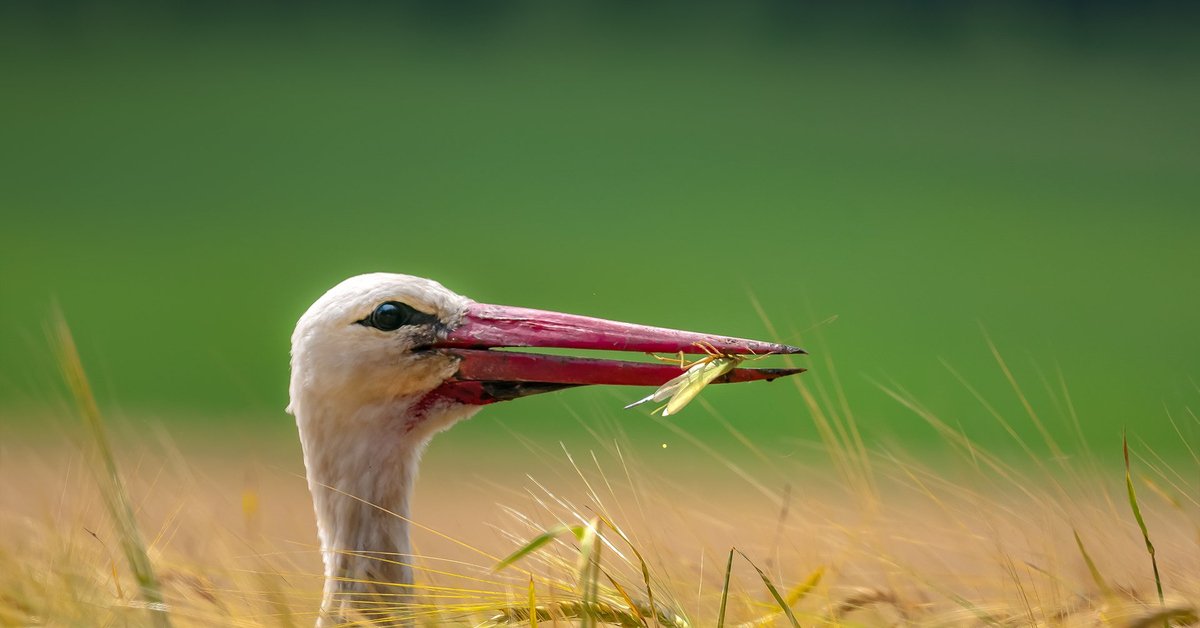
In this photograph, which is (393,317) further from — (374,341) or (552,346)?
(552,346)

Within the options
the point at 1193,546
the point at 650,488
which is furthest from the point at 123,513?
the point at 1193,546

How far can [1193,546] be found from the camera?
76 cm

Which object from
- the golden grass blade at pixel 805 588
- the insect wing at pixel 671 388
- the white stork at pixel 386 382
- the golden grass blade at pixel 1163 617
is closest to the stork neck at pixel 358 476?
the white stork at pixel 386 382

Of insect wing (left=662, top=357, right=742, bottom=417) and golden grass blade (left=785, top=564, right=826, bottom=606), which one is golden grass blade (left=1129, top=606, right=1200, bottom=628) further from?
insect wing (left=662, top=357, right=742, bottom=417)

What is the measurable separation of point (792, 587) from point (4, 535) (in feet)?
2.20

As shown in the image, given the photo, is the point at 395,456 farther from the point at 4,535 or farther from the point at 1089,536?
the point at 1089,536

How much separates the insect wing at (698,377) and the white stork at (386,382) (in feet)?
0.47

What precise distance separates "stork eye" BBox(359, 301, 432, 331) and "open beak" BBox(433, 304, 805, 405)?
0.12ft

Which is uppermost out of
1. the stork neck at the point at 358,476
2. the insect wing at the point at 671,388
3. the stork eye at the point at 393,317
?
the stork eye at the point at 393,317

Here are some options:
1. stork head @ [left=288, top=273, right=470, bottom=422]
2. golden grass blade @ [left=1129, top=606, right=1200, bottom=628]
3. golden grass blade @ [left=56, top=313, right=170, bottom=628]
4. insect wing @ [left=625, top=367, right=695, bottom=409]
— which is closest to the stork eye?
stork head @ [left=288, top=273, right=470, bottom=422]

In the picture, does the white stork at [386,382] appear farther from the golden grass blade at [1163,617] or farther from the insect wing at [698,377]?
the golden grass blade at [1163,617]

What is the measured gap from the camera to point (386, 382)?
111 cm

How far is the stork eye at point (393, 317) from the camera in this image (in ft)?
3.60

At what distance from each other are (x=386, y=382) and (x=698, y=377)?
0.39 metres
